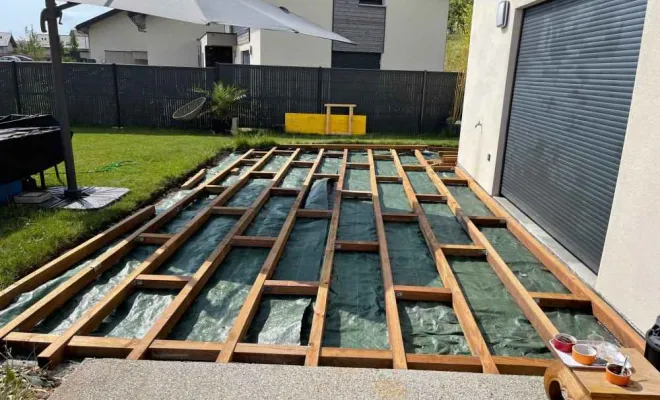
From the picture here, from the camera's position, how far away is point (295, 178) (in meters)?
6.86

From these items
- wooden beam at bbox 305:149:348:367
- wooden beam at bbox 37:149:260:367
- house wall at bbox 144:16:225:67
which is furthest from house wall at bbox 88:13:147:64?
wooden beam at bbox 305:149:348:367

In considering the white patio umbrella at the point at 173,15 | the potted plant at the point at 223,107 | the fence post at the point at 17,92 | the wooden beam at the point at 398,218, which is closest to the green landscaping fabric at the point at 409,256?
the wooden beam at the point at 398,218

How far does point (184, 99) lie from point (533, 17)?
9.39 meters

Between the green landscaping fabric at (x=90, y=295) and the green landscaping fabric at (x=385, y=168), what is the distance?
4163mm

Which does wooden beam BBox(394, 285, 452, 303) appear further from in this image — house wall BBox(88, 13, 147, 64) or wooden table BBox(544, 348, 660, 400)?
house wall BBox(88, 13, 147, 64)

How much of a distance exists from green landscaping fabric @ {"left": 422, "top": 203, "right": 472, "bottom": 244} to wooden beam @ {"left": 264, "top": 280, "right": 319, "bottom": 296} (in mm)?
1651

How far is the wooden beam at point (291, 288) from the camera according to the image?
3215 mm

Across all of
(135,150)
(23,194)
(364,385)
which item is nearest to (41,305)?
(364,385)

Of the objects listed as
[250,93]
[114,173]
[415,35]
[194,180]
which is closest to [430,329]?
[194,180]

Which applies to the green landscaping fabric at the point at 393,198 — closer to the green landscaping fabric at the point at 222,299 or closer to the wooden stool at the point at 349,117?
the green landscaping fabric at the point at 222,299

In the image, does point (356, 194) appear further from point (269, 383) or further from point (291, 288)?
point (269, 383)

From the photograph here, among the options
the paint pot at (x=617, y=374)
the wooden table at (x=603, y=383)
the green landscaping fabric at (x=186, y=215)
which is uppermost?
the paint pot at (x=617, y=374)

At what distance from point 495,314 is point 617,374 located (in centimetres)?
129

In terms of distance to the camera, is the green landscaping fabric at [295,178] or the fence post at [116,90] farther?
the fence post at [116,90]
